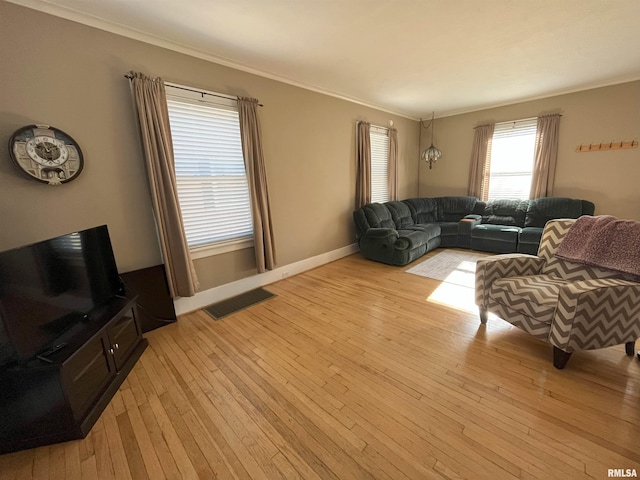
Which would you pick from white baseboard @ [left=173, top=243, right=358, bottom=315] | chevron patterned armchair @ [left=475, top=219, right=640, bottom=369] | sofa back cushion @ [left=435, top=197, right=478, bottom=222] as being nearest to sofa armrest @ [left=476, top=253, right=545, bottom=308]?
chevron patterned armchair @ [left=475, top=219, right=640, bottom=369]

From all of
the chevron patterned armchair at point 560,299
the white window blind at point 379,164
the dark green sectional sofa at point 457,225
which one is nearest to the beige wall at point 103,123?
the dark green sectional sofa at point 457,225

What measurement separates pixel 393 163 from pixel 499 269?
358cm

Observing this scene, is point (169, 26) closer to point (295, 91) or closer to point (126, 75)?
point (126, 75)

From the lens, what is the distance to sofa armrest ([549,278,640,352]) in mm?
1647

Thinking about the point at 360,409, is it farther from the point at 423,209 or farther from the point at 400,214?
the point at 423,209

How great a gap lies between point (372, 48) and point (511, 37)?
54.6 inches

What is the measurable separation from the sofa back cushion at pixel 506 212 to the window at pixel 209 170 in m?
4.57

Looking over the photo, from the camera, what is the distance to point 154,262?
259 cm

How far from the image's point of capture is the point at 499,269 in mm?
2230

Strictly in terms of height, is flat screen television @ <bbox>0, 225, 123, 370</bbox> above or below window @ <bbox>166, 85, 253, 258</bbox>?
below

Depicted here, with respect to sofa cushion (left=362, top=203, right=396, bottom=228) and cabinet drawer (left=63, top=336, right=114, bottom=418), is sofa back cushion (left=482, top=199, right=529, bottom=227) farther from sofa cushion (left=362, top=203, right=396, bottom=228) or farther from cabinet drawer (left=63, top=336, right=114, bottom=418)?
cabinet drawer (left=63, top=336, right=114, bottom=418)

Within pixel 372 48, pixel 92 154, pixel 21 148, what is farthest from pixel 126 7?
pixel 372 48

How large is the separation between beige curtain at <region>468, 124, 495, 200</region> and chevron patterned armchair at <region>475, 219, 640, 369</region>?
321cm

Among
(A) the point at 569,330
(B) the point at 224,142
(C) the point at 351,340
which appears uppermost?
(B) the point at 224,142
